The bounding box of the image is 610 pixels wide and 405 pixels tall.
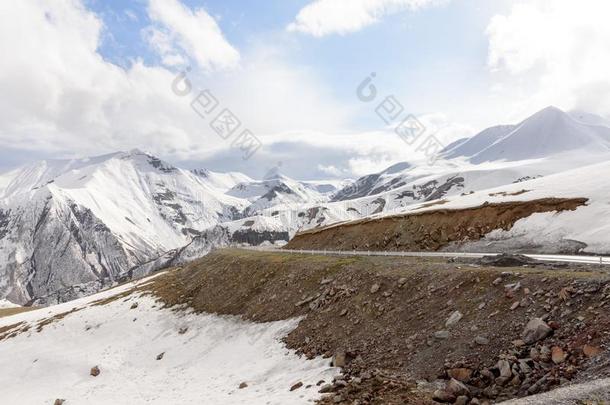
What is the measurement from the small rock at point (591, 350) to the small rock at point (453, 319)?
5.80 metres

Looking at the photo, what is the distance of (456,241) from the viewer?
44625mm

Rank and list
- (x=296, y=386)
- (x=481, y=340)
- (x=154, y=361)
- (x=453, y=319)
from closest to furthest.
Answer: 1. (x=481, y=340)
2. (x=296, y=386)
3. (x=453, y=319)
4. (x=154, y=361)

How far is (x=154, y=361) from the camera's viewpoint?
33.9 m

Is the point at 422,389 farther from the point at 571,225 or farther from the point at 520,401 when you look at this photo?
the point at 571,225

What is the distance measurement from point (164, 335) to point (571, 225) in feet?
125

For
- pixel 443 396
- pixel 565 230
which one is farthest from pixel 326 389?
pixel 565 230

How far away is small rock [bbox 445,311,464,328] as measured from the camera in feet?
62.9

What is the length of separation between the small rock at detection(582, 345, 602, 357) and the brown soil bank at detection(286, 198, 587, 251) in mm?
29784

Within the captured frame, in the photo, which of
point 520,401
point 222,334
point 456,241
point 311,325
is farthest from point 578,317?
point 456,241

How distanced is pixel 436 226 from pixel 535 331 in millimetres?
33633

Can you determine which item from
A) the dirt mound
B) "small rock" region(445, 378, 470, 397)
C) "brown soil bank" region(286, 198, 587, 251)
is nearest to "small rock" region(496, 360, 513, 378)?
"small rock" region(445, 378, 470, 397)

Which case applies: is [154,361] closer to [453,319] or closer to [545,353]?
[453,319]

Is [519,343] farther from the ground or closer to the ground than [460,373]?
closer to the ground

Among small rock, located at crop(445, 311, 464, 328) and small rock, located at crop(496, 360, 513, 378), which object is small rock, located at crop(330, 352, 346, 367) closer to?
small rock, located at crop(445, 311, 464, 328)
